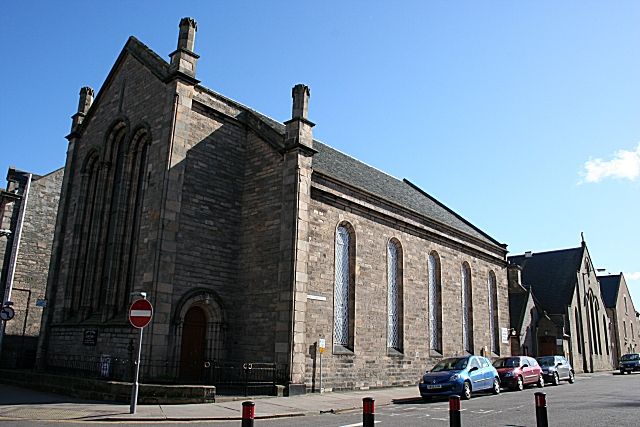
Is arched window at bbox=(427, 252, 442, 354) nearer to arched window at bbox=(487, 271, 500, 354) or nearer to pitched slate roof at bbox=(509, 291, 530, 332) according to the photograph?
arched window at bbox=(487, 271, 500, 354)

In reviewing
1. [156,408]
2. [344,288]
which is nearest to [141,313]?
[156,408]

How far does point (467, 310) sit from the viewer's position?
1188 inches

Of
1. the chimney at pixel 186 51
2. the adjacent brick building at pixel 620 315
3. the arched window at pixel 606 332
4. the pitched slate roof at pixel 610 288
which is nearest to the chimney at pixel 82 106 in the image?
the chimney at pixel 186 51

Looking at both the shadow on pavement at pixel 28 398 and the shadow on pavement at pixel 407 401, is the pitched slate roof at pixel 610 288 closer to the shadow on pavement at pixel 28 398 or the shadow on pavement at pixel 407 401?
the shadow on pavement at pixel 407 401

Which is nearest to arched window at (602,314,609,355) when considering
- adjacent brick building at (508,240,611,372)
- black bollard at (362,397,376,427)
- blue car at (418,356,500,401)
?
adjacent brick building at (508,240,611,372)

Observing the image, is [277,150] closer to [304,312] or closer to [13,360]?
[304,312]

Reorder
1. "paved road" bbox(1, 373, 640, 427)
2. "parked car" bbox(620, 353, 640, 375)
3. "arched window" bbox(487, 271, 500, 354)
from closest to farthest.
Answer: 1. "paved road" bbox(1, 373, 640, 427)
2. "arched window" bbox(487, 271, 500, 354)
3. "parked car" bbox(620, 353, 640, 375)

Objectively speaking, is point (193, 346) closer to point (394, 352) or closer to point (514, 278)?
point (394, 352)

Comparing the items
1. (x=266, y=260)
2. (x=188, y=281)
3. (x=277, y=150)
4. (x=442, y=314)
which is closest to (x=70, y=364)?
(x=188, y=281)

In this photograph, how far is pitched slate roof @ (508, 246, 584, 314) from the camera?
4253 cm

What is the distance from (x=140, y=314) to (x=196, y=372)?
6.32 m

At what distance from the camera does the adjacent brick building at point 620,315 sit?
173ft

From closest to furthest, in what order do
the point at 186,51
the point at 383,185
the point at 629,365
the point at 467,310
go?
1. the point at 186,51
2. the point at 383,185
3. the point at 467,310
4. the point at 629,365

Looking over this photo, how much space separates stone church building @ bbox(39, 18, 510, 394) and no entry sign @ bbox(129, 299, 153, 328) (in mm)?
4284
